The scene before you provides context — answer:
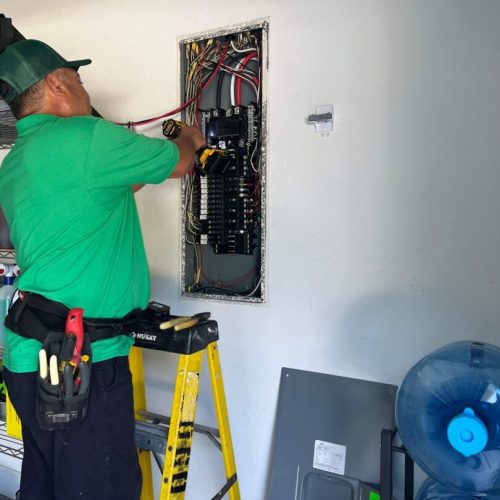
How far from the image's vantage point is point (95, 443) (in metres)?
1.15

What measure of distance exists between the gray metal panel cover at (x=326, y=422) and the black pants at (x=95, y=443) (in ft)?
1.70

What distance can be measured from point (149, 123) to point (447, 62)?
3.48ft

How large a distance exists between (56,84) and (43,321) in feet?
2.06

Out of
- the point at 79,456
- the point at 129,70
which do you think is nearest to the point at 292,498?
the point at 79,456

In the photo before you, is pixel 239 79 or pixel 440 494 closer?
pixel 440 494

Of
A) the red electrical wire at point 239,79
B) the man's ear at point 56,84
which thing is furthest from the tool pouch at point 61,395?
the red electrical wire at point 239,79

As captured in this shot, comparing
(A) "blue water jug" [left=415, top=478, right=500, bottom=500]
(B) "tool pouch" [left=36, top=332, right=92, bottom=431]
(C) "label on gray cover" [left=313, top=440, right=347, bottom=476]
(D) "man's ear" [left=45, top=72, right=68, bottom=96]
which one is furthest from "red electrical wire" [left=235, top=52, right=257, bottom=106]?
(A) "blue water jug" [left=415, top=478, right=500, bottom=500]

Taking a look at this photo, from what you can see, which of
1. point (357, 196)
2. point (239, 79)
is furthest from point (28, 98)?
point (357, 196)

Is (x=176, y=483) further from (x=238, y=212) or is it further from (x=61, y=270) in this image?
(x=238, y=212)

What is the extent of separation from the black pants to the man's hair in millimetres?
697

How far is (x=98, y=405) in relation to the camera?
45.9 inches

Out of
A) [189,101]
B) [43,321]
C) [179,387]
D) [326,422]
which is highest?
[189,101]

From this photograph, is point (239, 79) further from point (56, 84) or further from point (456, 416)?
point (456, 416)

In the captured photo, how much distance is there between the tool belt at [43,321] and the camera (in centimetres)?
115
